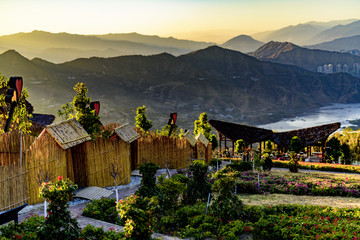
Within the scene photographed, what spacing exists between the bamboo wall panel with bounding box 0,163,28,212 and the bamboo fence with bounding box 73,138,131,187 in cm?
339

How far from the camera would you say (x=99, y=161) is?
53.3 ft

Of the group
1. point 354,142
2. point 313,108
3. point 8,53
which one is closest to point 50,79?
point 8,53

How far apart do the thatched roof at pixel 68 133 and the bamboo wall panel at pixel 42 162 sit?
12.0 inches

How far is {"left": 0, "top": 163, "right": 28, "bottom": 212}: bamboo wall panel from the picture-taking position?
11609 millimetres

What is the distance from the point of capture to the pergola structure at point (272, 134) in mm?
33375

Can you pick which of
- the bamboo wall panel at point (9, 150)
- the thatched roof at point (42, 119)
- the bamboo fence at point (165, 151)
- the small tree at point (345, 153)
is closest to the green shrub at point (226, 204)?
the bamboo fence at point (165, 151)

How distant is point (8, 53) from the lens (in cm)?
13225

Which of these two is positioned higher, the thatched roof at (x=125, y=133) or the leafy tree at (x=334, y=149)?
the thatched roof at (x=125, y=133)

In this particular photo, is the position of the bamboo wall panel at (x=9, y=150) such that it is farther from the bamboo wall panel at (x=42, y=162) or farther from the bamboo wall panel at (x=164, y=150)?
the bamboo wall panel at (x=164, y=150)

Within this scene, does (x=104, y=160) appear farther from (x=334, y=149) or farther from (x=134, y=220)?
(x=334, y=149)

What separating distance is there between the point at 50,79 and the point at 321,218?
140 metres

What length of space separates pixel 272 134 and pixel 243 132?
3.43m

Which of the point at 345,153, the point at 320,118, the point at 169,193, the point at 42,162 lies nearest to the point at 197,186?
the point at 169,193

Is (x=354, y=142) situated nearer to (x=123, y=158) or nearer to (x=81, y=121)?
(x=123, y=158)
